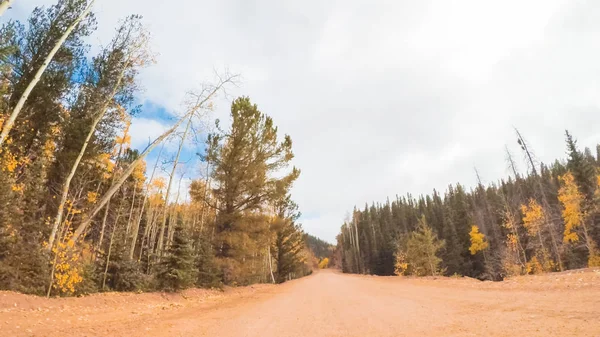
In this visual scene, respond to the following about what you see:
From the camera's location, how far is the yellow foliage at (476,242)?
4497 cm

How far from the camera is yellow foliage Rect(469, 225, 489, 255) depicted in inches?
1770

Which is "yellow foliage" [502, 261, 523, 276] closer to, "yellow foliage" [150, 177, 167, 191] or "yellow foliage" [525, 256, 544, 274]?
"yellow foliage" [525, 256, 544, 274]

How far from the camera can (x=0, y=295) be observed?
26.4ft

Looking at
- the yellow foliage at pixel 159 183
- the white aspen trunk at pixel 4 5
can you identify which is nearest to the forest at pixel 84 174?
the white aspen trunk at pixel 4 5

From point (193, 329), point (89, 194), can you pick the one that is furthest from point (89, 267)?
point (193, 329)

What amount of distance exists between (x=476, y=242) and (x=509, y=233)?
512cm

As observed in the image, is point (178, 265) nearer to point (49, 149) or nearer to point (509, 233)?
point (49, 149)

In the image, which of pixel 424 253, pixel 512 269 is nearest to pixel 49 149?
pixel 424 253

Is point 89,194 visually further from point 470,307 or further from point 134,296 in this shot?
point 470,307

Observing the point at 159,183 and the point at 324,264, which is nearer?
the point at 159,183

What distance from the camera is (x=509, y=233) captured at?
45812 mm

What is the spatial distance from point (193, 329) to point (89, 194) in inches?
469

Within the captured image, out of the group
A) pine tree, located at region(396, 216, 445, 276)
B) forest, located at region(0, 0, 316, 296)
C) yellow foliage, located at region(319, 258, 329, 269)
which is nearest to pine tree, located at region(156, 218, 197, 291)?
forest, located at region(0, 0, 316, 296)

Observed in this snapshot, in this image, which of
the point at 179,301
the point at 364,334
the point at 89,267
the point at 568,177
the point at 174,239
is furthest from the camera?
the point at 568,177
